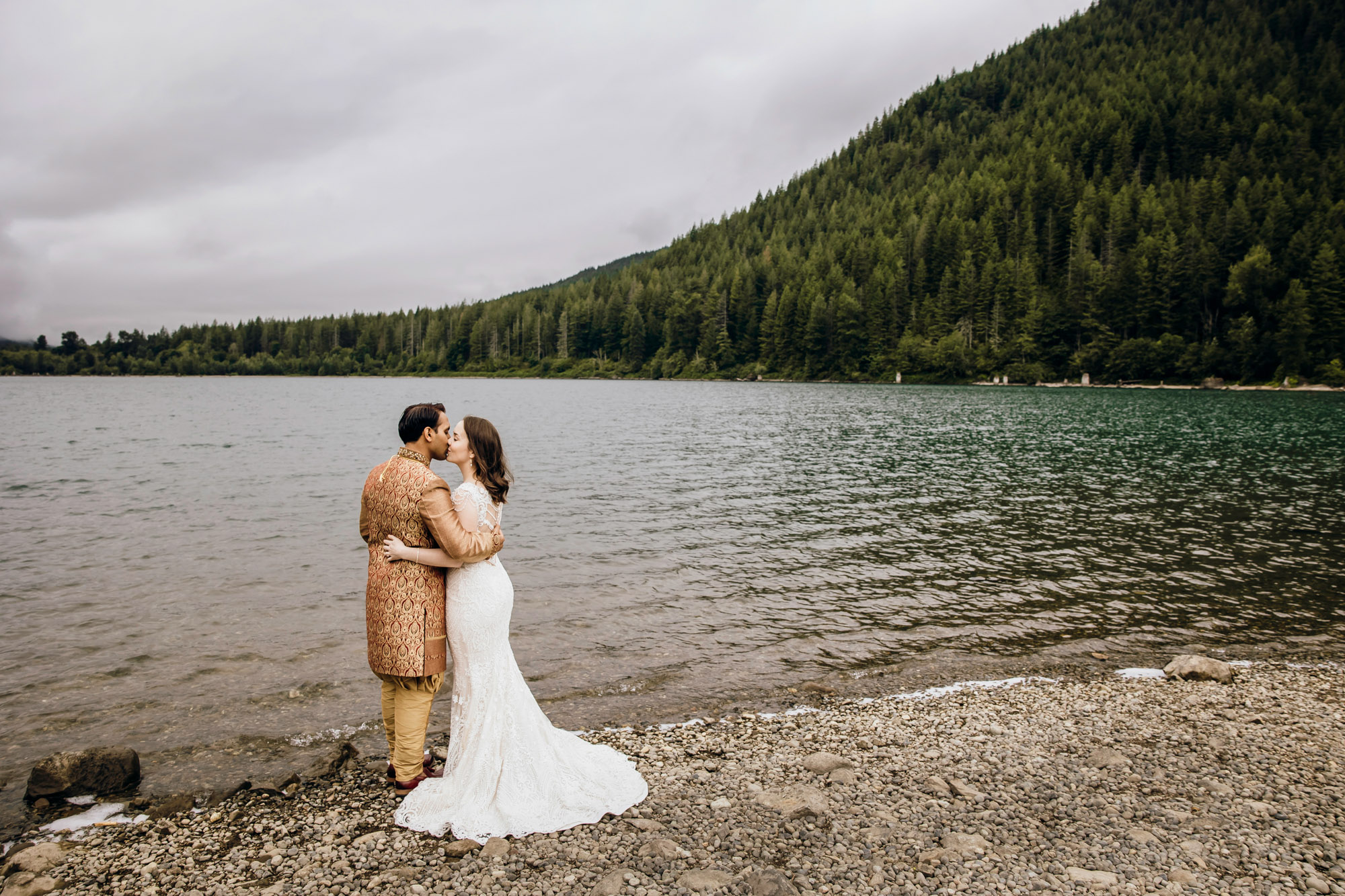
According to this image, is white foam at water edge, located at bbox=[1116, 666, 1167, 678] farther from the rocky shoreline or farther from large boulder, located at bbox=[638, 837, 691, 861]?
large boulder, located at bbox=[638, 837, 691, 861]

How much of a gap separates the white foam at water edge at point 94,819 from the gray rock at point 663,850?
4720mm

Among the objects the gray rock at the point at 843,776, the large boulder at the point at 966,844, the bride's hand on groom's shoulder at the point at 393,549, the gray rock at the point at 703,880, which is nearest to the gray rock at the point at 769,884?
the gray rock at the point at 703,880

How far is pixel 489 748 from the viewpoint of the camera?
6.02 m

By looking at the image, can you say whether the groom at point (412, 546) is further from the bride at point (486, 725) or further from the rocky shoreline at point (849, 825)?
the rocky shoreline at point (849, 825)

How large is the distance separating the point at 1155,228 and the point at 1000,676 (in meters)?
169

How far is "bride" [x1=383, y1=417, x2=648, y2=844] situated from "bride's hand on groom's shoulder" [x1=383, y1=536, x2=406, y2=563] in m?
0.02

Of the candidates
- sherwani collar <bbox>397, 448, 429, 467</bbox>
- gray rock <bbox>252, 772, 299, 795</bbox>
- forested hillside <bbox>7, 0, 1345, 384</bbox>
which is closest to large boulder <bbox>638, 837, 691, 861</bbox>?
sherwani collar <bbox>397, 448, 429, 467</bbox>

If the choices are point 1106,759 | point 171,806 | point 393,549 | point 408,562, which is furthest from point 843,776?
point 171,806

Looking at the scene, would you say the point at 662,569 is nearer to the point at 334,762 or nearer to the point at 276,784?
the point at 334,762

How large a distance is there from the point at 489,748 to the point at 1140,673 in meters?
10.0

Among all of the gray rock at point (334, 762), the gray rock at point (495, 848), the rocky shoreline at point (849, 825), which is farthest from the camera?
the gray rock at point (334, 762)

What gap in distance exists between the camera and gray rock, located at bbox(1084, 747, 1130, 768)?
7258mm

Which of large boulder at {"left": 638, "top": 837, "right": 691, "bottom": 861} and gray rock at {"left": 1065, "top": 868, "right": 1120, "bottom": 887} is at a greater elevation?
gray rock at {"left": 1065, "top": 868, "right": 1120, "bottom": 887}

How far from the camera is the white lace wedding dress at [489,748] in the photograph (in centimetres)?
585
